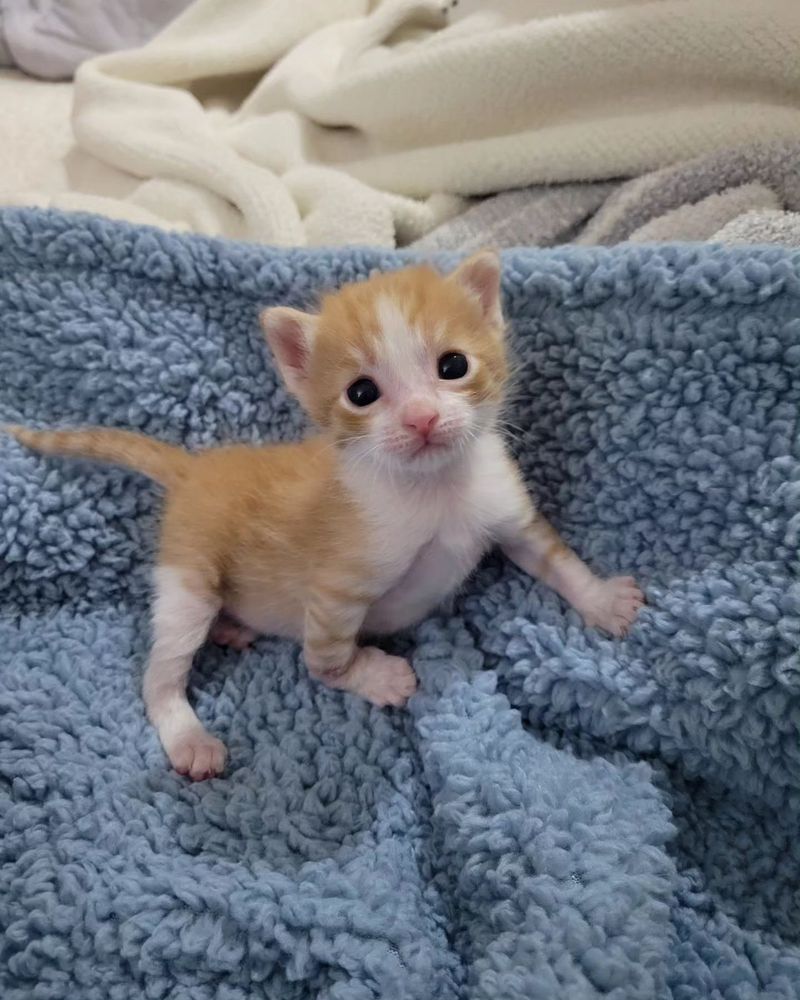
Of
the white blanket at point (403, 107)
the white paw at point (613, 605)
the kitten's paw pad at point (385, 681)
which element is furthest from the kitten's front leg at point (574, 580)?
the white blanket at point (403, 107)

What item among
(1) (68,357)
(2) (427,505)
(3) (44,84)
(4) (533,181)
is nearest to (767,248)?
(2) (427,505)

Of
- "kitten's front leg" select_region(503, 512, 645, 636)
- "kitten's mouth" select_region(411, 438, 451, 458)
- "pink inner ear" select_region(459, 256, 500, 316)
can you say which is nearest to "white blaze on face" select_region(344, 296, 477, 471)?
"kitten's mouth" select_region(411, 438, 451, 458)

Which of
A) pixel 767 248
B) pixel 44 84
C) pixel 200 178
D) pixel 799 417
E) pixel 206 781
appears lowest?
pixel 206 781

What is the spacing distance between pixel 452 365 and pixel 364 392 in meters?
0.11

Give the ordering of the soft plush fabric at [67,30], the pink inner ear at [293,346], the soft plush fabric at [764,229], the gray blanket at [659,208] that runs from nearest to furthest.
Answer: the pink inner ear at [293,346] < the soft plush fabric at [764,229] < the gray blanket at [659,208] < the soft plush fabric at [67,30]

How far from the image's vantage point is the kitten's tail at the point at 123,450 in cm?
133

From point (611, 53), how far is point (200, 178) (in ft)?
2.50

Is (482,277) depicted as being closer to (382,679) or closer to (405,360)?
(405,360)

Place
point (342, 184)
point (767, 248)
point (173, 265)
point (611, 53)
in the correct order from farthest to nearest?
point (342, 184) → point (611, 53) → point (173, 265) → point (767, 248)

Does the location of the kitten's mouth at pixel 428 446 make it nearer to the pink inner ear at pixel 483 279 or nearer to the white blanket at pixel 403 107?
the pink inner ear at pixel 483 279

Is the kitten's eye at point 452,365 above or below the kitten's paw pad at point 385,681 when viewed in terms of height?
above

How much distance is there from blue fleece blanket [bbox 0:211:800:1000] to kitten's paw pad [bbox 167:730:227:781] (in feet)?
0.06

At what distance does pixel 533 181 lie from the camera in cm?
159

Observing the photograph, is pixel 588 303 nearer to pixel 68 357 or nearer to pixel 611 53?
pixel 611 53
